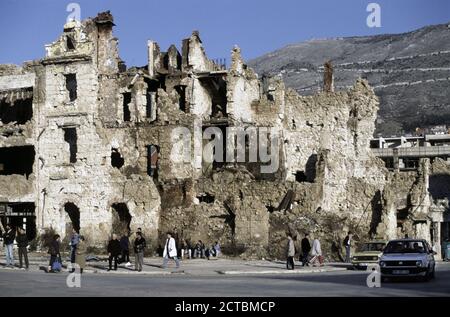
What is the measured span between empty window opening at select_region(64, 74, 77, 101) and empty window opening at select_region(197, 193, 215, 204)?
10.5m

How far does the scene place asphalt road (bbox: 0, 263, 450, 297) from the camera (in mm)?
23656

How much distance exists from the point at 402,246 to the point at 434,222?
29.9m

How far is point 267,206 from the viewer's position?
4731 cm

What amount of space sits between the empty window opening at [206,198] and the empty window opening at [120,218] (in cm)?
433

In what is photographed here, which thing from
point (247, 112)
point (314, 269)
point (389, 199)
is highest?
point (247, 112)

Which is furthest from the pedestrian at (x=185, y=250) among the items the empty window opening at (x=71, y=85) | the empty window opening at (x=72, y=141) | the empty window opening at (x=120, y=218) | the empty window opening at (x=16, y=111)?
the empty window opening at (x=16, y=111)

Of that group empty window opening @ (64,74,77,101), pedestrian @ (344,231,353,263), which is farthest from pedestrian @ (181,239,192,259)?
empty window opening @ (64,74,77,101)

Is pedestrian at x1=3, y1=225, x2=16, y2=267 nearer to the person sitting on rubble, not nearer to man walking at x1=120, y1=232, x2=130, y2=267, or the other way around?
man walking at x1=120, y1=232, x2=130, y2=267

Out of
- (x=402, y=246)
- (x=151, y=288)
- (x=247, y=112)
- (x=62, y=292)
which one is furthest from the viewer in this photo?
(x=247, y=112)

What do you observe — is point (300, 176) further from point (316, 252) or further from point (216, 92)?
point (316, 252)

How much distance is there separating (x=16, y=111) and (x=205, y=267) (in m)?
23.5
